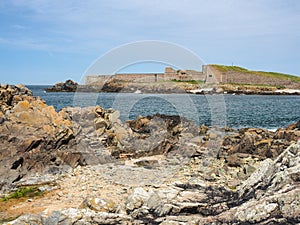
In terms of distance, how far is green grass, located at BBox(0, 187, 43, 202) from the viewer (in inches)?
399

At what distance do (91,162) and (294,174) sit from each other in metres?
8.30

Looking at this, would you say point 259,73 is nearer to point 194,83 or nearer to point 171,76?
point 194,83

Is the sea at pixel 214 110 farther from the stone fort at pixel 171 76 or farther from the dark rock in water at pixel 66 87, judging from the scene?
the dark rock in water at pixel 66 87

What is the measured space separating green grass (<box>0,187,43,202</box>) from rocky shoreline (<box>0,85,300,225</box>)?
0.56ft

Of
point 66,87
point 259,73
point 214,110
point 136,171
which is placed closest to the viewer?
point 136,171

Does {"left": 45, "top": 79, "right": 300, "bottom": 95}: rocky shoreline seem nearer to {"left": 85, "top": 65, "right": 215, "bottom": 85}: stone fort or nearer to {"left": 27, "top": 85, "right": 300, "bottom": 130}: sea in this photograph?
{"left": 85, "top": 65, "right": 215, "bottom": 85}: stone fort

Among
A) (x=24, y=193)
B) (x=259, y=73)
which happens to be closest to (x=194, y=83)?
(x=259, y=73)

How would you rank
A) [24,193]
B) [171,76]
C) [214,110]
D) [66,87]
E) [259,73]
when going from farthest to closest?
[259,73]
[66,87]
[171,76]
[214,110]
[24,193]

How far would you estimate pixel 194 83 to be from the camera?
11075 cm

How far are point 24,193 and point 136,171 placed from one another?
3.86 m

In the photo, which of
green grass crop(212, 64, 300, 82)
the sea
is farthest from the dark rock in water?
the sea

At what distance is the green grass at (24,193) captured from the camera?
33.2ft

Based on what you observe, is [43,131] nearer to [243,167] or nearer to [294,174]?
[243,167]

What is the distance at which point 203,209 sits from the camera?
7465 millimetres
